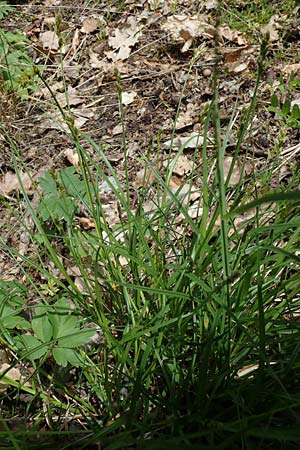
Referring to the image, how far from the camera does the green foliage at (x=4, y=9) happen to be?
3.48m

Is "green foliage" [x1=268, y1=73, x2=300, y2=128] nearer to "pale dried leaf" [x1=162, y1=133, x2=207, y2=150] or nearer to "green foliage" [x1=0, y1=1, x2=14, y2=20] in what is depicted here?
"pale dried leaf" [x1=162, y1=133, x2=207, y2=150]

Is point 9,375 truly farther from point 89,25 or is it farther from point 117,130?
point 89,25

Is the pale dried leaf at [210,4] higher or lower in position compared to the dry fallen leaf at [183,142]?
higher

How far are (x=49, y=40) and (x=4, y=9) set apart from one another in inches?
15.4

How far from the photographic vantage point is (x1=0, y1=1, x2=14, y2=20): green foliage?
3.48 m

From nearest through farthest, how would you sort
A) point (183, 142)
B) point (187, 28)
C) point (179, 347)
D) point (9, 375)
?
point (179, 347)
point (9, 375)
point (183, 142)
point (187, 28)

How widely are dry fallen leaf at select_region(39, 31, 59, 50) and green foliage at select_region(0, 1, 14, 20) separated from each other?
0.90 ft

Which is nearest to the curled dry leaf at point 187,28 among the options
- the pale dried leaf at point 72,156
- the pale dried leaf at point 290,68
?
the pale dried leaf at point 290,68

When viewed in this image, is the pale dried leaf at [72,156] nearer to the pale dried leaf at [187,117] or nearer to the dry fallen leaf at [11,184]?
→ the dry fallen leaf at [11,184]

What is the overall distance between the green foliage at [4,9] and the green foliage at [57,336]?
2.49 metres

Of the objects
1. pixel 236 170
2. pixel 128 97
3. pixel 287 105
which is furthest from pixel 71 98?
pixel 287 105

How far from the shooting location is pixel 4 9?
3523 mm

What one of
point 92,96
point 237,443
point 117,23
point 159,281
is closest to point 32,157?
point 92,96

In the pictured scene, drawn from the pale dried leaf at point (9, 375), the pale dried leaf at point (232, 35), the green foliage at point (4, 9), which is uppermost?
the green foliage at point (4, 9)
